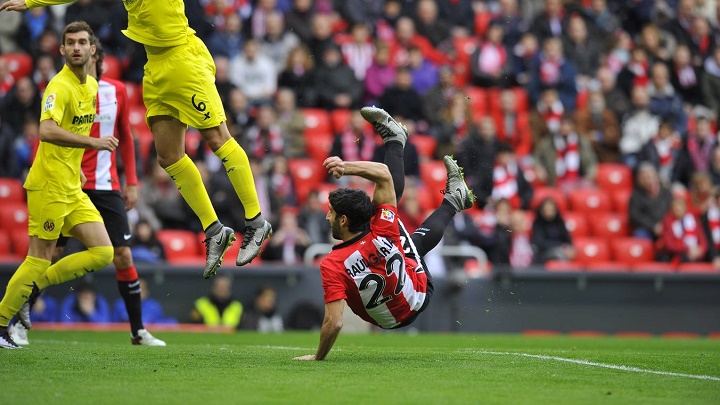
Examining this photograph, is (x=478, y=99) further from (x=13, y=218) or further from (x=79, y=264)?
(x=79, y=264)

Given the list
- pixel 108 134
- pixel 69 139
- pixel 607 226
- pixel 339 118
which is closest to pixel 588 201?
pixel 607 226

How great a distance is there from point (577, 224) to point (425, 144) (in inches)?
114

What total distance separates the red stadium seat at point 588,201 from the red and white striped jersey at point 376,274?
10430mm

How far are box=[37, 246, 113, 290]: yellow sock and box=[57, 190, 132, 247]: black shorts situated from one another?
2.09ft

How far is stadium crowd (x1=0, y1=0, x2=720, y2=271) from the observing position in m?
16.7

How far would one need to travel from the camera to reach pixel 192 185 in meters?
9.01

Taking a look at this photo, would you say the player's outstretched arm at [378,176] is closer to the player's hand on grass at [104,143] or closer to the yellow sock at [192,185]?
the yellow sock at [192,185]

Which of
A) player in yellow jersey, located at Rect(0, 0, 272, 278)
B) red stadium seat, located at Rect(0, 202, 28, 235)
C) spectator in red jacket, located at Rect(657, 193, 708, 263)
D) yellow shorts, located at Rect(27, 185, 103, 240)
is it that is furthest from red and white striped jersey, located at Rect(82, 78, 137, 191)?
spectator in red jacket, located at Rect(657, 193, 708, 263)

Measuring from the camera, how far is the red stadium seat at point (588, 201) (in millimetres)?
18766

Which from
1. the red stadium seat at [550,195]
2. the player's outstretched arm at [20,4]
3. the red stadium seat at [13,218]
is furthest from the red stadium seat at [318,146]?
the player's outstretched arm at [20,4]

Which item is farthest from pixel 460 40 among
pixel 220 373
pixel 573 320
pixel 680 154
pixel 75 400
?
pixel 75 400

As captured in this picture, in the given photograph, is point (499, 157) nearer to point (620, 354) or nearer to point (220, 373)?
point (620, 354)

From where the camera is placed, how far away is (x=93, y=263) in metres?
9.91

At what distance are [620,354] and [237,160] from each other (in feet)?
12.4
